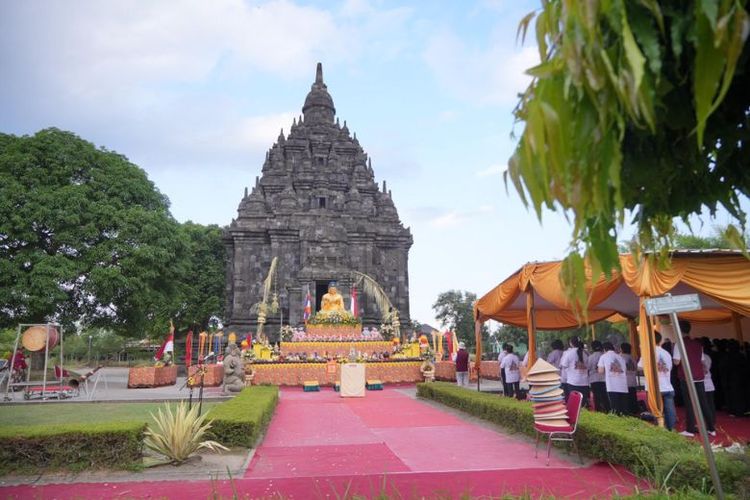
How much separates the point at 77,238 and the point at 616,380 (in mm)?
20424

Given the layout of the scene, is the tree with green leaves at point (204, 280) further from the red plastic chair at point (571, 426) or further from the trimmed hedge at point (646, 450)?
the red plastic chair at point (571, 426)

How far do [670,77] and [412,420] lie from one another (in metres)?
10.5

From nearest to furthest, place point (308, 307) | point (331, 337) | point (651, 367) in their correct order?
point (651, 367) → point (331, 337) → point (308, 307)

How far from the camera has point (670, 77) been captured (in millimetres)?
2146

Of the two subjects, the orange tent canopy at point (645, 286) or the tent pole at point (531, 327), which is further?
the tent pole at point (531, 327)

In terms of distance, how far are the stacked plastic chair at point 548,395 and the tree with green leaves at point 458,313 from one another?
40616mm

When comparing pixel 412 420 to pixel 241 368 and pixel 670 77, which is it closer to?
pixel 241 368

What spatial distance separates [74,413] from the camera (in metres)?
13.6

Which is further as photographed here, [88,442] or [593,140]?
[88,442]

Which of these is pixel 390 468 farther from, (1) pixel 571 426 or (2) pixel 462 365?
(2) pixel 462 365

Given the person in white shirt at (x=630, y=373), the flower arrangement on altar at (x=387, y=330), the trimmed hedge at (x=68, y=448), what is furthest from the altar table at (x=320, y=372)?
the trimmed hedge at (x=68, y=448)

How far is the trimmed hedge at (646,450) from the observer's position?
5164 mm

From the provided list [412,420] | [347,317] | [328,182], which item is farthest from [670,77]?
[328,182]

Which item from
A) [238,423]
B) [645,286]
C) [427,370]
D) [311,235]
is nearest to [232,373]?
[427,370]
